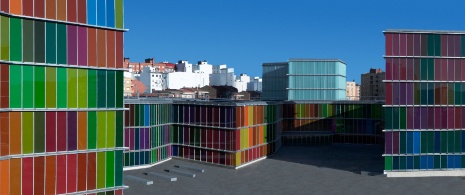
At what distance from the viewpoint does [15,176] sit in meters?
28.0

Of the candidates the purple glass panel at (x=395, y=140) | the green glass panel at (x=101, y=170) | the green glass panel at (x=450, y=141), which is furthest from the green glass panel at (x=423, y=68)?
the green glass panel at (x=101, y=170)

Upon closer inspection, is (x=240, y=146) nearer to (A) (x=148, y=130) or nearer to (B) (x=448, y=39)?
(A) (x=148, y=130)

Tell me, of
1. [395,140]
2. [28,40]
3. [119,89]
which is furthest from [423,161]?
[28,40]

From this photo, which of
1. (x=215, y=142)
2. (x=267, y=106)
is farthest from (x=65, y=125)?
(x=267, y=106)

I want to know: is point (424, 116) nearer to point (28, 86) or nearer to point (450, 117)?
point (450, 117)

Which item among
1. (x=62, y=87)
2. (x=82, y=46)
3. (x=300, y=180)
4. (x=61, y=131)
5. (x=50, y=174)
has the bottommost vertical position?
(x=300, y=180)

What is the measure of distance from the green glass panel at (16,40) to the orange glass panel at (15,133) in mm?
3262

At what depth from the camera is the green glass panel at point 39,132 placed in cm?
2888

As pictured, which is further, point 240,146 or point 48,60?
point 240,146

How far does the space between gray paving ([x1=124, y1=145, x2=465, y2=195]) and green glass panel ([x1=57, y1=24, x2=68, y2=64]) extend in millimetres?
15077

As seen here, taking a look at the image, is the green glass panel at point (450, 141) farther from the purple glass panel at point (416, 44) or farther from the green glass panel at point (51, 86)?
the green glass panel at point (51, 86)

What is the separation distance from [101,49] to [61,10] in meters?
3.55

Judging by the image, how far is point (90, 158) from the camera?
3152 centimetres

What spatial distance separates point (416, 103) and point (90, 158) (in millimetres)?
32459
